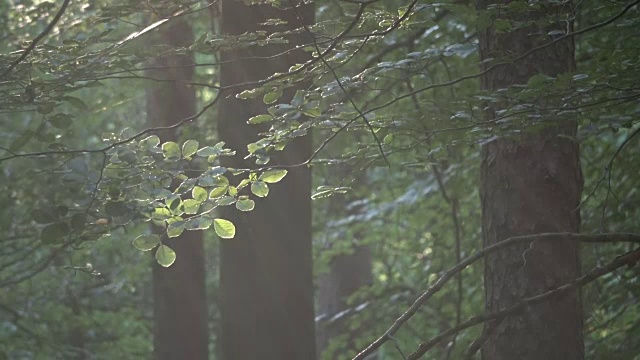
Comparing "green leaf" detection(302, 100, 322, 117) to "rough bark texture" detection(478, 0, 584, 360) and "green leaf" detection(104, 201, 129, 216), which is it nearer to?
"green leaf" detection(104, 201, 129, 216)

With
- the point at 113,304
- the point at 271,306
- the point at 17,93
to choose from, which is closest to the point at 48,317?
the point at 113,304

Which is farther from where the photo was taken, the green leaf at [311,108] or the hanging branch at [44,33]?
the green leaf at [311,108]

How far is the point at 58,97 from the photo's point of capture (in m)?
3.75

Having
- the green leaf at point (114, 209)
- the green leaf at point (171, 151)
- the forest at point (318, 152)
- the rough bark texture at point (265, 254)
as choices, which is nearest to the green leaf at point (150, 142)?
the forest at point (318, 152)

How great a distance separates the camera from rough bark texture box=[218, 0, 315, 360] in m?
4.80

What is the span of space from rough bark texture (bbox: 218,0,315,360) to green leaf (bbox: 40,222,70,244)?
1.61 m

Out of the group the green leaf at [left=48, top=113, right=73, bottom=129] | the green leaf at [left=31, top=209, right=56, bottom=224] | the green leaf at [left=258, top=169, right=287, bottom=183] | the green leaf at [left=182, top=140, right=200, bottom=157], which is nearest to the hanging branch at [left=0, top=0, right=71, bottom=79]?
the green leaf at [left=48, top=113, right=73, bottom=129]

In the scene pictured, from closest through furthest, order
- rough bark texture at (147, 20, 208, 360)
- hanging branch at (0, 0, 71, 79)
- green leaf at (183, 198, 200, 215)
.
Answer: hanging branch at (0, 0, 71, 79)
green leaf at (183, 198, 200, 215)
rough bark texture at (147, 20, 208, 360)

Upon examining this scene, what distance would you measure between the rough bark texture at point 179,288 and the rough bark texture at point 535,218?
3.89 m

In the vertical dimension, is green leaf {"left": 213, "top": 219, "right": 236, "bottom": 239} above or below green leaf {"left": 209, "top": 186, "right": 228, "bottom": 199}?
below

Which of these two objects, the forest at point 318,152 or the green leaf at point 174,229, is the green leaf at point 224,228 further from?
the green leaf at point 174,229

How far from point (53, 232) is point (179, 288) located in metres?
4.84

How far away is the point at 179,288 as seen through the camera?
26.1 feet

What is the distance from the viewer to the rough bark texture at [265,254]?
480cm
